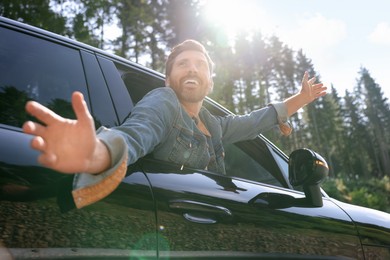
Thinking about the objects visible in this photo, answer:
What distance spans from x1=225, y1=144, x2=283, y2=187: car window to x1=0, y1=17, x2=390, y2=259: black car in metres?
0.52

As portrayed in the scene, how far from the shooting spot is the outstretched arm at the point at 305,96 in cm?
257

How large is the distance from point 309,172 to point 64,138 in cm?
144

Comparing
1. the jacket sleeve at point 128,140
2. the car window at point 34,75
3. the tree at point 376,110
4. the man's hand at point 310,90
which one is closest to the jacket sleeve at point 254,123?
the man's hand at point 310,90

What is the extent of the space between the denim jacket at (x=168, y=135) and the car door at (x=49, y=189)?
13 centimetres

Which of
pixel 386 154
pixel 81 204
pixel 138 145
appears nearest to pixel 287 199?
pixel 138 145

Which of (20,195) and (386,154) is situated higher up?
(386,154)

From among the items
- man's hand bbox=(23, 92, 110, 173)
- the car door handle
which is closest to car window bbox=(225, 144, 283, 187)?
the car door handle

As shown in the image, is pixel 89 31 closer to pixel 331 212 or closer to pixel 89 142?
pixel 331 212

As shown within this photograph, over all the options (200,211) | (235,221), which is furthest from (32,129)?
(235,221)

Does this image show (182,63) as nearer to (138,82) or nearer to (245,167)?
(138,82)

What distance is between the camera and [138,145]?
1.29 metres

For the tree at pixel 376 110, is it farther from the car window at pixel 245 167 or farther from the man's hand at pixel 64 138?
the man's hand at pixel 64 138

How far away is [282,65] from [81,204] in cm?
4008

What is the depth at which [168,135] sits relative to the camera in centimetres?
174
